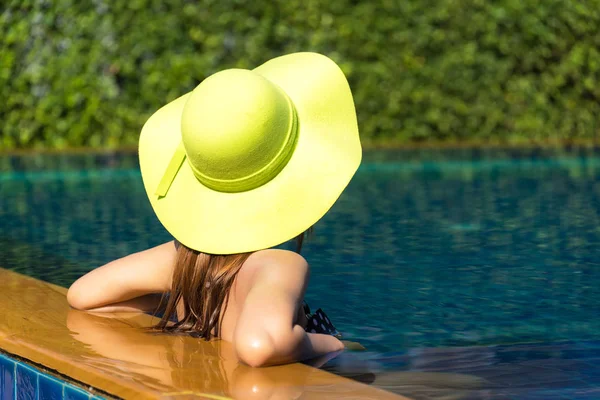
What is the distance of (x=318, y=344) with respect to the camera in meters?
2.76

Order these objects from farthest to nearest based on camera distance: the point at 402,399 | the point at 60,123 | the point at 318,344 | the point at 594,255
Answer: the point at 60,123
the point at 594,255
the point at 318,344
the point at 402,399

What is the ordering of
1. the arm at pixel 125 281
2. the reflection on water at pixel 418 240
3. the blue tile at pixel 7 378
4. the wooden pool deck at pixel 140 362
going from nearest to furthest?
the wooden pool deck at pixel 140 362
the blue tile at pixel 7 378
the arm at pixel 125 281
the reflection on water at pixel 418 240

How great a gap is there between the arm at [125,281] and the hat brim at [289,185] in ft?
0.71

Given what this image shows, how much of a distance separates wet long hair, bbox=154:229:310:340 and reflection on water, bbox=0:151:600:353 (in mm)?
607

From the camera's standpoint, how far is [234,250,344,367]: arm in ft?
7.99

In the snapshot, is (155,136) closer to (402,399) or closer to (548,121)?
(402,399)

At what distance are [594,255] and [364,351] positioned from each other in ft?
6.61

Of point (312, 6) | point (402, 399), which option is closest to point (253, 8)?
point (312, 6)

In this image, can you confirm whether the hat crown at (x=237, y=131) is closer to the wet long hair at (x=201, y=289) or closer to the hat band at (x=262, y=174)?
the hat band at (x=262, y=174)

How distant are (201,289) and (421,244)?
251 centimetres

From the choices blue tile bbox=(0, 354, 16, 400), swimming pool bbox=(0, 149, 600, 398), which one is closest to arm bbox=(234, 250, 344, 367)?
swimming pool bbox=(0, 149, 600, 398)

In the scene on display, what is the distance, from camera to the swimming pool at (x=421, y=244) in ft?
11.6

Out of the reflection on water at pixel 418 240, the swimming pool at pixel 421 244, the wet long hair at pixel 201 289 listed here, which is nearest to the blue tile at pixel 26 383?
the wet long hair at pixel 201 289

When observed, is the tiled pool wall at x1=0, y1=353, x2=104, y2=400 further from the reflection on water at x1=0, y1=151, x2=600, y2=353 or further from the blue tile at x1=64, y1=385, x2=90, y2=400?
the reflection on water at x1=0, y1=151, x2=600, y2=353
